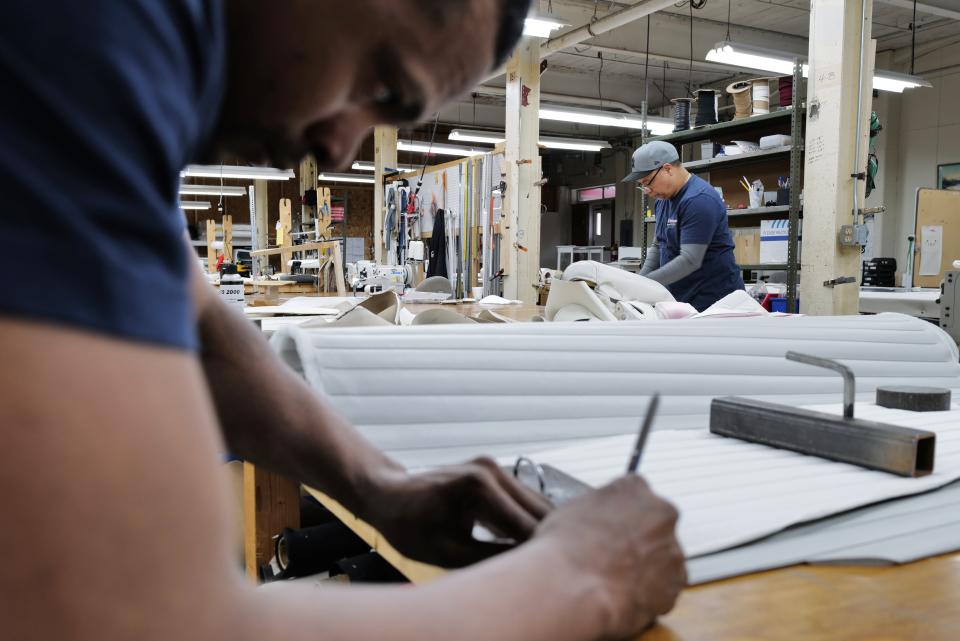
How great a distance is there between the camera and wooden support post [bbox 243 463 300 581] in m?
1.64

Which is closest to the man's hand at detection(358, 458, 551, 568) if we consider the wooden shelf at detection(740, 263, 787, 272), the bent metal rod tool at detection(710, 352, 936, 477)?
the bent metal rod tool at detection(710, 352, 936, 477)

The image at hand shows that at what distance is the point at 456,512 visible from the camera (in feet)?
2.24

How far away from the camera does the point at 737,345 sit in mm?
1560

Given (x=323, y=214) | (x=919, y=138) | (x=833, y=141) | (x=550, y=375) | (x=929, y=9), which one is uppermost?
(x=929, y=9)

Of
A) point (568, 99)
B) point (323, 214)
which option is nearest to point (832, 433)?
point (323, 214)

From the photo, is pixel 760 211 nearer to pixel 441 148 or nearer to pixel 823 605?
pixel 823 605

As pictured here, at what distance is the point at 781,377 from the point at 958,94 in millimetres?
10220

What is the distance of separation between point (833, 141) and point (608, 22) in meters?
3.89

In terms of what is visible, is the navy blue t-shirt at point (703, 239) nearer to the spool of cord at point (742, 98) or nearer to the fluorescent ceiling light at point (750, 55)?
the spool of cord at point (742, 98)

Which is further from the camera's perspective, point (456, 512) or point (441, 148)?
point (441, 148)

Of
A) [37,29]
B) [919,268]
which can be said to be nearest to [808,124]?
[919,268]

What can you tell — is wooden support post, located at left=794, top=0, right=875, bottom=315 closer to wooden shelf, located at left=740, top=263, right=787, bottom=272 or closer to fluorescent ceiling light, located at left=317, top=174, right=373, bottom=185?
wooden shelf, located at left=740, top=263, right=787, bottom=272

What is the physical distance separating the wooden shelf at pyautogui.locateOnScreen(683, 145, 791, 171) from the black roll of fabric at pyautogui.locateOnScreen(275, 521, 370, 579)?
→ 4062mm

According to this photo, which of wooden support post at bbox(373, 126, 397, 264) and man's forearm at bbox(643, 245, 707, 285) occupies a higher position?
wooden support post at bbox(373, 126, 397, 264)
